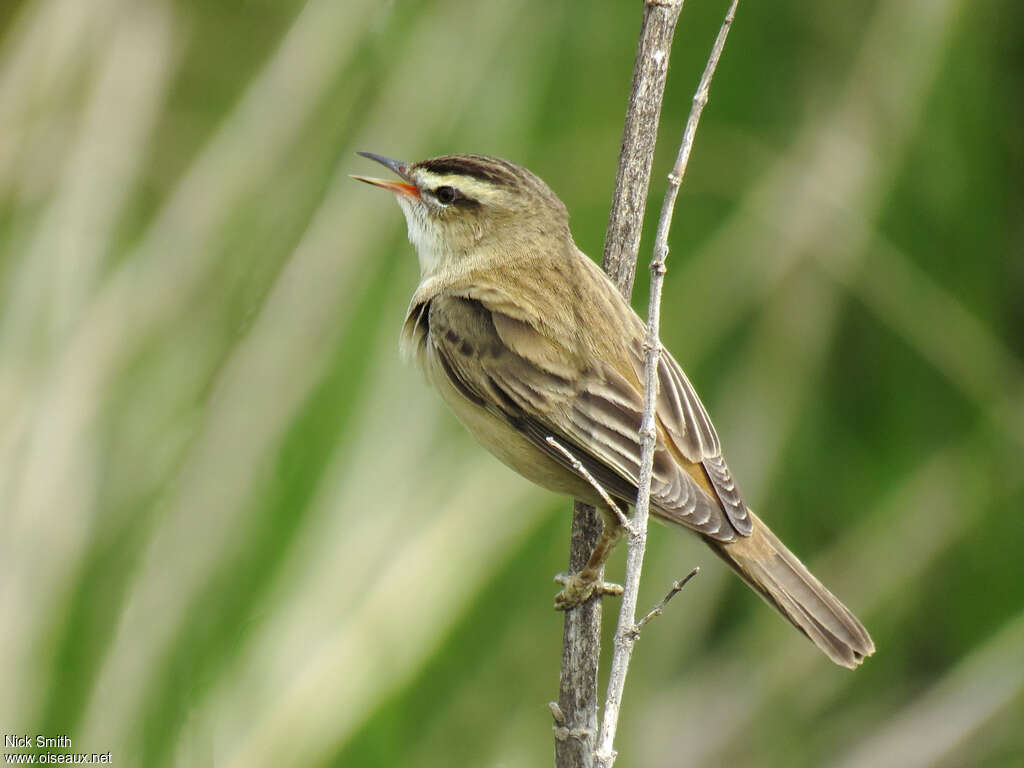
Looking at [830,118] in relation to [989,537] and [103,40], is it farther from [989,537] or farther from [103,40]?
[103,40]

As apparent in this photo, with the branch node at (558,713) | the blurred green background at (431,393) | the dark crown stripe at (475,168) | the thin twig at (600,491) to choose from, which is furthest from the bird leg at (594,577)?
the dark crown stripe at (475,168)

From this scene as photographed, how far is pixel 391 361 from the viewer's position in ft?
14.8

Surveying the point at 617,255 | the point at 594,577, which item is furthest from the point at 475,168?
the point at 594,577

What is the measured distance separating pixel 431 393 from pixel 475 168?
0.91 metres

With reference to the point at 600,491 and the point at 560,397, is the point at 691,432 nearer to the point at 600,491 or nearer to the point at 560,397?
the point at 560,397

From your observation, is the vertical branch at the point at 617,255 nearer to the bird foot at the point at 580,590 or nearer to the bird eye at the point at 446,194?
the bird foot at the point at 580,590

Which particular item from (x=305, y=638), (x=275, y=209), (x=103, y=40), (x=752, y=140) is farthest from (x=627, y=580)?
(x=103, y=40)

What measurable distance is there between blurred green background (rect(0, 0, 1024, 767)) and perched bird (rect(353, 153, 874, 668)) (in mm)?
363

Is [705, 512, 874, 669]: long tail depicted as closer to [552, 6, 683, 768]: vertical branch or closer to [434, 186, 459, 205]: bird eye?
[552, 6, 683, 768]: vertical branch

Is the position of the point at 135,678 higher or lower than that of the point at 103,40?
lower

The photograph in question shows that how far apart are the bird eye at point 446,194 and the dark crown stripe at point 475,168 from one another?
69 millimetres

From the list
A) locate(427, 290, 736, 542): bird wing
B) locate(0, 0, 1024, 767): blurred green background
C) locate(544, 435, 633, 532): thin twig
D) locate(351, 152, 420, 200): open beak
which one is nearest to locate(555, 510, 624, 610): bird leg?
locate(427, 290, 736, 542): bird wing

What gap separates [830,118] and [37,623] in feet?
12.2

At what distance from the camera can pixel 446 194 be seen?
446 cm
